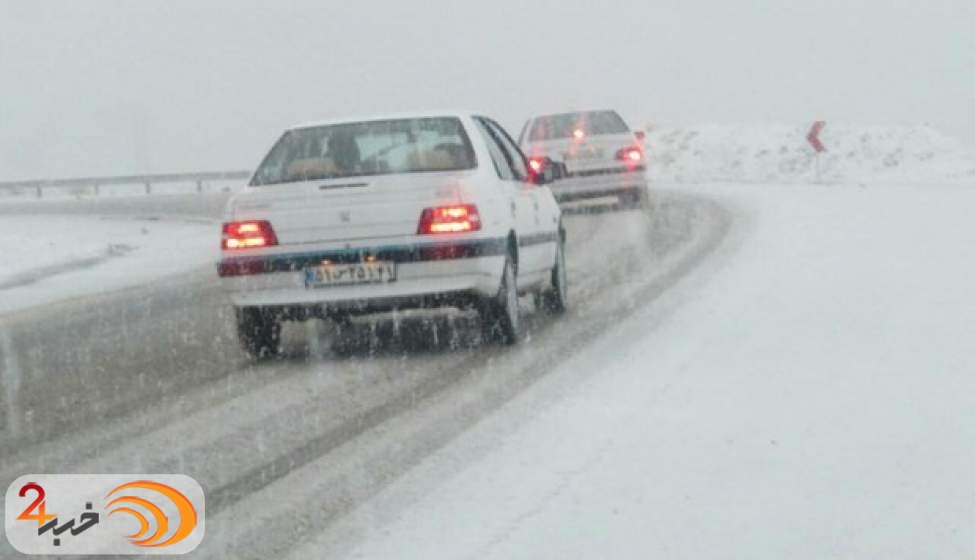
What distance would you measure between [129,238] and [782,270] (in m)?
17.0

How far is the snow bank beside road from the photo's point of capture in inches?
682

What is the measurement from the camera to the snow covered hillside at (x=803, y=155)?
36625mm

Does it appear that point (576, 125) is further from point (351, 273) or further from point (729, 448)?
point (729, 448)

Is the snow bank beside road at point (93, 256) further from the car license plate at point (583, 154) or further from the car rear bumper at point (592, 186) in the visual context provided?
the car license plate at point (583, 154)

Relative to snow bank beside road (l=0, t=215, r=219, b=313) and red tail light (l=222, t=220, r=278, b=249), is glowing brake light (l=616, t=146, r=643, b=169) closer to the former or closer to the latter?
snow bank beside road (l=0, t=215, r=219, b=313)

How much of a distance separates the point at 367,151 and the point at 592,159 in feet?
42.2

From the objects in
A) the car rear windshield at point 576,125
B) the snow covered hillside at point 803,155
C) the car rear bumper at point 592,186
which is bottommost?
the snow covered hillside at point 803,155

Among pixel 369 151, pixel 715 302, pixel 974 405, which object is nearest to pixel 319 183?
pixel 369 151

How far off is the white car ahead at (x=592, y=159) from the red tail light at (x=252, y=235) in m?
13.0

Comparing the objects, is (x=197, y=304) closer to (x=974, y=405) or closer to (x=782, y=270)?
(x=782, y=270)

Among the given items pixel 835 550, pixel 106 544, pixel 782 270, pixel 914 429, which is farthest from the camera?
pixel 782 270

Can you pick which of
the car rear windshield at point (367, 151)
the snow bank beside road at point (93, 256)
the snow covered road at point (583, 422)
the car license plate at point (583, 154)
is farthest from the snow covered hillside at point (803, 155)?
the car rear windshield at point (367, 151)

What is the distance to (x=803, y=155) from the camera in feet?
131

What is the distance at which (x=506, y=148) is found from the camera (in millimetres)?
11062
